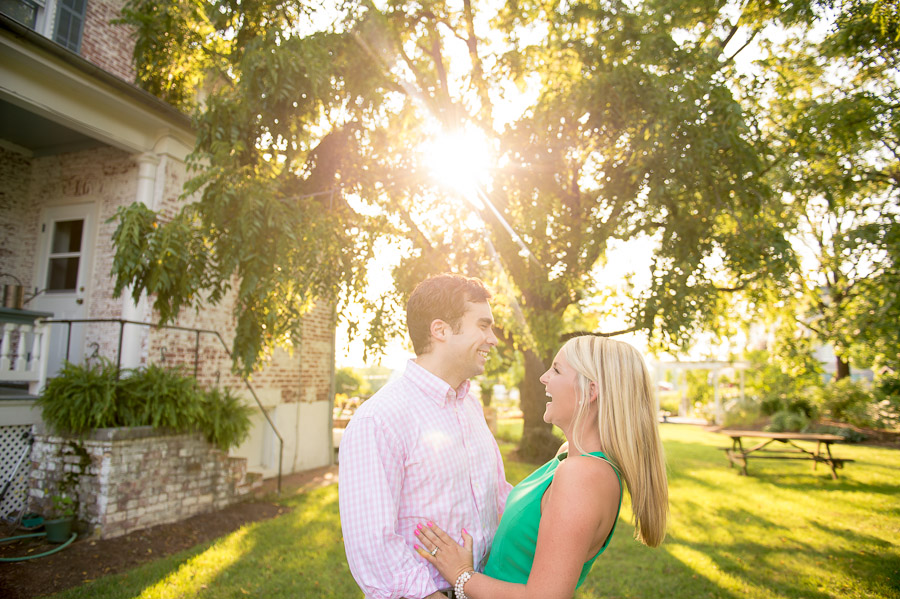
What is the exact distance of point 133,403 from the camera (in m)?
7.53

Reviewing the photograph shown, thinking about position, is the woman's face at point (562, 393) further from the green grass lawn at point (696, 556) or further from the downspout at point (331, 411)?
the downspout at point (331, 411)

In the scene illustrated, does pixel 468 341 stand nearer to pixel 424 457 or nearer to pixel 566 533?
pixel 424 457

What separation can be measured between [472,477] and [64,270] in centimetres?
982

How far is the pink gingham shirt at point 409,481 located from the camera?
6.10 ft

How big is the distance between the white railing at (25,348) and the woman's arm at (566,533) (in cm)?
776

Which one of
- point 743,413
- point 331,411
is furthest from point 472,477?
point 743,413

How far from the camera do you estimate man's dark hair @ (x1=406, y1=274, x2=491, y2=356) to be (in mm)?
2312

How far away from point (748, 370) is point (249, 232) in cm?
2370

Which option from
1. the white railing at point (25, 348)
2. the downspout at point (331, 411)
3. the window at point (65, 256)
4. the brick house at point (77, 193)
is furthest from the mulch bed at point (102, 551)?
the downspout at point (331, 411)

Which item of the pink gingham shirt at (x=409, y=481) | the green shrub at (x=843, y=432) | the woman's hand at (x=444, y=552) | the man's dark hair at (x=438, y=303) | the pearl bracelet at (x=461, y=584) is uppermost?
the man's dark hair at (x=438, y=303)

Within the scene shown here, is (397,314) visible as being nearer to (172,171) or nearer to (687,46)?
(172,171)

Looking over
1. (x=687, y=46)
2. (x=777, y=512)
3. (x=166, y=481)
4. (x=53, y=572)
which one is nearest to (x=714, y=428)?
(x=777, y=512)

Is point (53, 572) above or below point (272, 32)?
below

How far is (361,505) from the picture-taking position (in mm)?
1870
